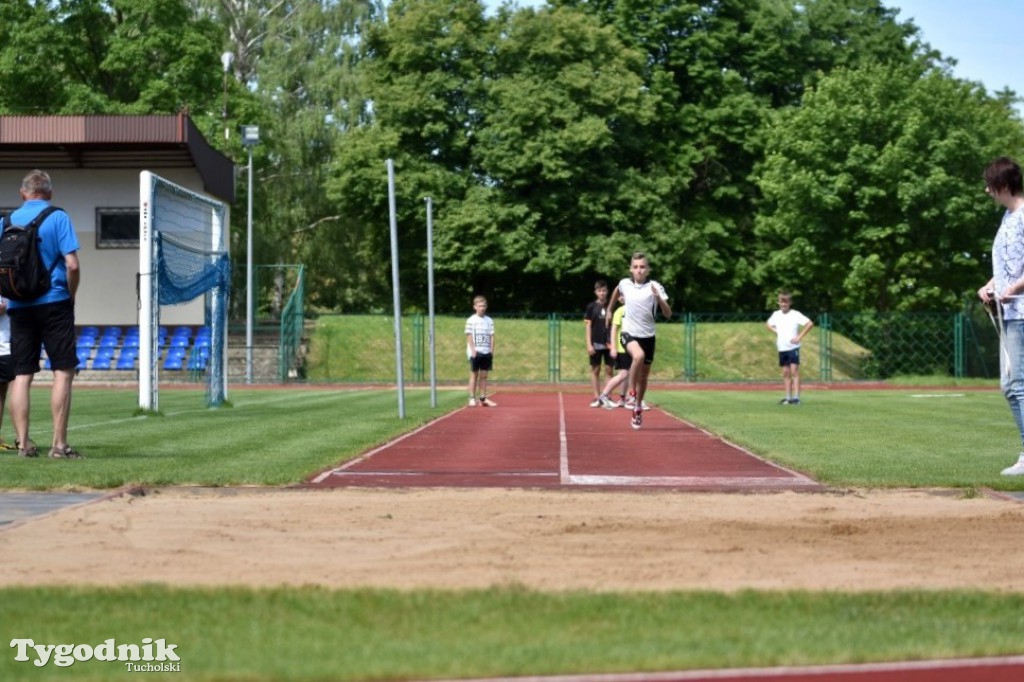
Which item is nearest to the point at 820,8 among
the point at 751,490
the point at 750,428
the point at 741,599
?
the point at 750,428

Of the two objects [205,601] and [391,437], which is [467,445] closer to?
[391,437]

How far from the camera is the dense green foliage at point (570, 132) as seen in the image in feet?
178

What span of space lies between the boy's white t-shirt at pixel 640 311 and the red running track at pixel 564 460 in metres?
1.25

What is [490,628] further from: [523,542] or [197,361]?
[197,361]

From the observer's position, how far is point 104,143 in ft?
151

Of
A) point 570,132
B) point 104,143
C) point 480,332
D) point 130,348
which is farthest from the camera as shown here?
point 570,132

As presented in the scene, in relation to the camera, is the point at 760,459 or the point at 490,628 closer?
the point at 490,628

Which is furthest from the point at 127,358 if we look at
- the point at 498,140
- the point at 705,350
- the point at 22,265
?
the point at 22,265

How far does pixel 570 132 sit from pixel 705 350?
10908mm

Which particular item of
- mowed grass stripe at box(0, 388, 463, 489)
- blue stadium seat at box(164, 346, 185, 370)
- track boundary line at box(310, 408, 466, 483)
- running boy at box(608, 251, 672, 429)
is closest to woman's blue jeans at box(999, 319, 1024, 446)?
track boundary line at box(310, 408, 466, 483)

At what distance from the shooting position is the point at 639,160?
64812mm

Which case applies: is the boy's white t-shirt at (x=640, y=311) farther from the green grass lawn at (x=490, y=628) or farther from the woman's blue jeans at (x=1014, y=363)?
the green grass lawn at (x=490, y=628)

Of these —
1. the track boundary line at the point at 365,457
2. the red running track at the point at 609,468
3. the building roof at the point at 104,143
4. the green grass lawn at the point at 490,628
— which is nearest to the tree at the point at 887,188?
the building roof at the point at 104,143

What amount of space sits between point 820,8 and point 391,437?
53.6 m
